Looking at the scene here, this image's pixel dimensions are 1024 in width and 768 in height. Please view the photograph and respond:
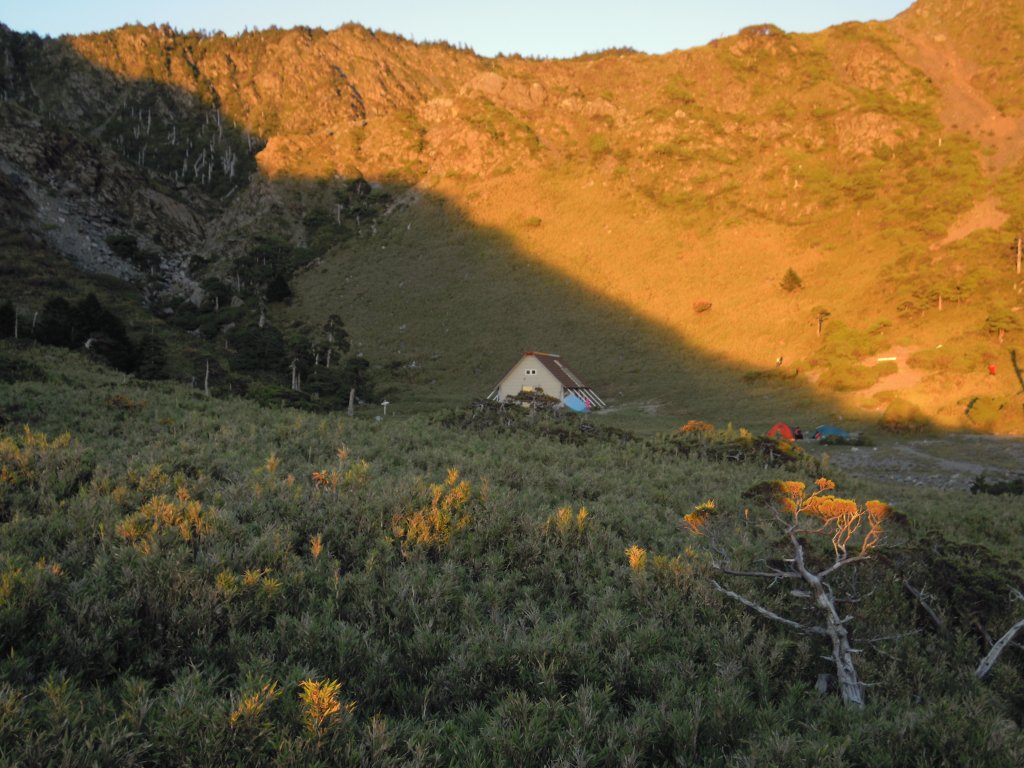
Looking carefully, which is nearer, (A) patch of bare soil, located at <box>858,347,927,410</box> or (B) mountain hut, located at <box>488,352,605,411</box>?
(A) patch of bare soil, located at <box>858,347,927,410</box>

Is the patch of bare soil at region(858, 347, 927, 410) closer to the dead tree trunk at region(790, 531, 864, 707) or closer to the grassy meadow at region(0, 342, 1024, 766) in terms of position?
the grassy meadow at region(0, 342, 1024, 766)

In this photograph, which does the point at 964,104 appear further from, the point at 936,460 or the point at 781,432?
the point at 936,460

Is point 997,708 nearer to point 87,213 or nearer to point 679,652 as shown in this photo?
point 679,652

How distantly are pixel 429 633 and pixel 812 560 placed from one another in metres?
5.09

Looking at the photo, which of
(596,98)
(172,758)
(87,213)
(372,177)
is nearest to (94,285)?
(87,213)

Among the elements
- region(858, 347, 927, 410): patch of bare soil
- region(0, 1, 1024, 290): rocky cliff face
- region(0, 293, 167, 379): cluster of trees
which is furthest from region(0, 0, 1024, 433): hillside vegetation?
region(0, 293, 167, 379): cluster of trees

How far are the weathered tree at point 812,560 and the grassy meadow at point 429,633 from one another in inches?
6.3

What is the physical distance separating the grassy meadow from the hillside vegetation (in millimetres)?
39521

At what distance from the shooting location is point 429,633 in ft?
14.4

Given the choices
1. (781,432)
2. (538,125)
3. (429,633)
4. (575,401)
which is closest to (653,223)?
(538,125)

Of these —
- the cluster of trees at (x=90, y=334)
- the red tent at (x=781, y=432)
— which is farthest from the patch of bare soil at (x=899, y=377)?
the cluster of trees at (x=90, y=334)

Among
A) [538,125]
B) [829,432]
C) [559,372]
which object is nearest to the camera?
[829,432]

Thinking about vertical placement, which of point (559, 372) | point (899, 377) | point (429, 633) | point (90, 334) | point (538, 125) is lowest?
point (429, 633)

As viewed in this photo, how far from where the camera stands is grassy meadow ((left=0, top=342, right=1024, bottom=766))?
Answer: 10.6 feet
